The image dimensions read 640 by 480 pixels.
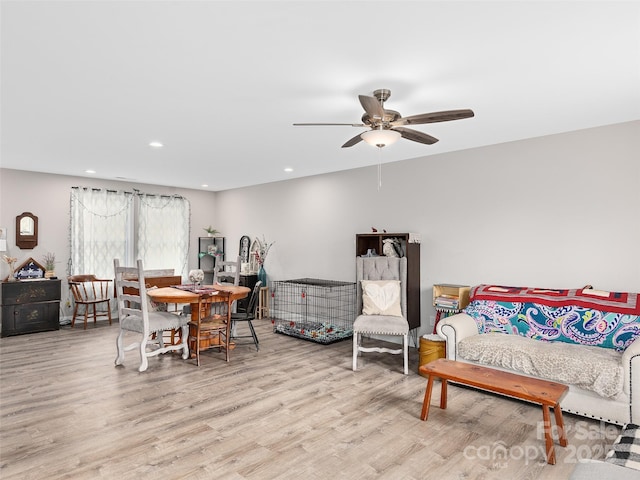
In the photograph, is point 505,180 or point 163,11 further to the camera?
point 505,180

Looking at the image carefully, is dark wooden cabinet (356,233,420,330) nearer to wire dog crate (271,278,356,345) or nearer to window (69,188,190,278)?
wire dog crate (271,278,356,345)

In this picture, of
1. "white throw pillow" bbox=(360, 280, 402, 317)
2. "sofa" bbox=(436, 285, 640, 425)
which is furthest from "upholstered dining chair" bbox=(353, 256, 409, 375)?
"sofa" bbox=(436, 285, 640, 425)

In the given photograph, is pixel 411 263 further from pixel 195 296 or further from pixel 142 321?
pixel 142 321

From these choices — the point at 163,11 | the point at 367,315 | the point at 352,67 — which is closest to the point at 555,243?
the point at 367,315

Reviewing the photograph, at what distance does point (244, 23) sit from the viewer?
6.45 ft

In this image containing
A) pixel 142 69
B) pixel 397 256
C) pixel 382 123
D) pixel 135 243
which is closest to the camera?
pixel 142 69

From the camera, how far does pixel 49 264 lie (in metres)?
6.04

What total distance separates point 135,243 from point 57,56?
5.21m

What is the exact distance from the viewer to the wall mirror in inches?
230

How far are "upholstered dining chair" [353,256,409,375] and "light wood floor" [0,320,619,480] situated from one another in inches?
14.2

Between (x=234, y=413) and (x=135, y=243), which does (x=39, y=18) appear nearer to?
(x=234, y=413)

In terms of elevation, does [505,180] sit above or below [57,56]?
below

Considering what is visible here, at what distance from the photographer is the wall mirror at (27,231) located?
5844 millimetres

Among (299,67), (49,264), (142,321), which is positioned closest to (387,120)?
(299,67)
